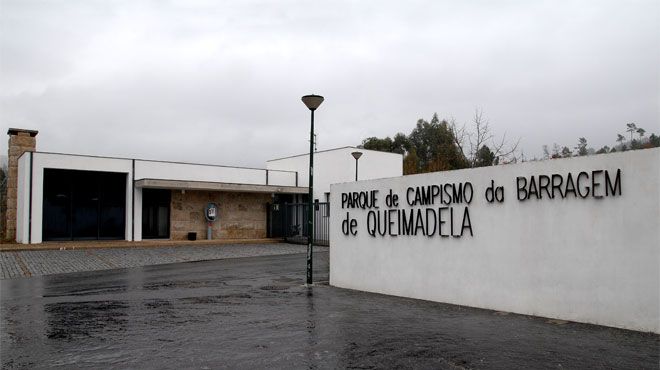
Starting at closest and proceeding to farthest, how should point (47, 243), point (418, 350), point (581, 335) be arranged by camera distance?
1. point (418, 350)
2. point (581, 335)
3. point (47, 243)

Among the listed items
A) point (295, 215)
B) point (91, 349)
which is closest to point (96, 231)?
point (295, 215)

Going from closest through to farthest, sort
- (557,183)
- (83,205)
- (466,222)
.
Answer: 1. (557,183)
2. (466,222)
3. (83,205)

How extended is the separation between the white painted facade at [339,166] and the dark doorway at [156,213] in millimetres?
8086

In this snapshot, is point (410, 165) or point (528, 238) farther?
point (410, 165)

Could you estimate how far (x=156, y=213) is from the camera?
27.8 metres

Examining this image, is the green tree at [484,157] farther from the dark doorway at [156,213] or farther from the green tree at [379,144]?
the green tree at [379,144]

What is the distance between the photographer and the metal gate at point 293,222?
2750 cm

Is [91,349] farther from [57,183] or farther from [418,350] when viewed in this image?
[57,183]

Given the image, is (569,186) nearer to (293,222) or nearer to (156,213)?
(293,222)

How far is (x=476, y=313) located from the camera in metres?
8.72

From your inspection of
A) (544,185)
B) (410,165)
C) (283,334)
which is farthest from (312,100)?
(410,165)

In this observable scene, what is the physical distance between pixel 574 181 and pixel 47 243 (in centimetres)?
2293

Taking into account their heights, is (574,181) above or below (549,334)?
above

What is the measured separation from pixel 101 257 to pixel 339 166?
1405cm
